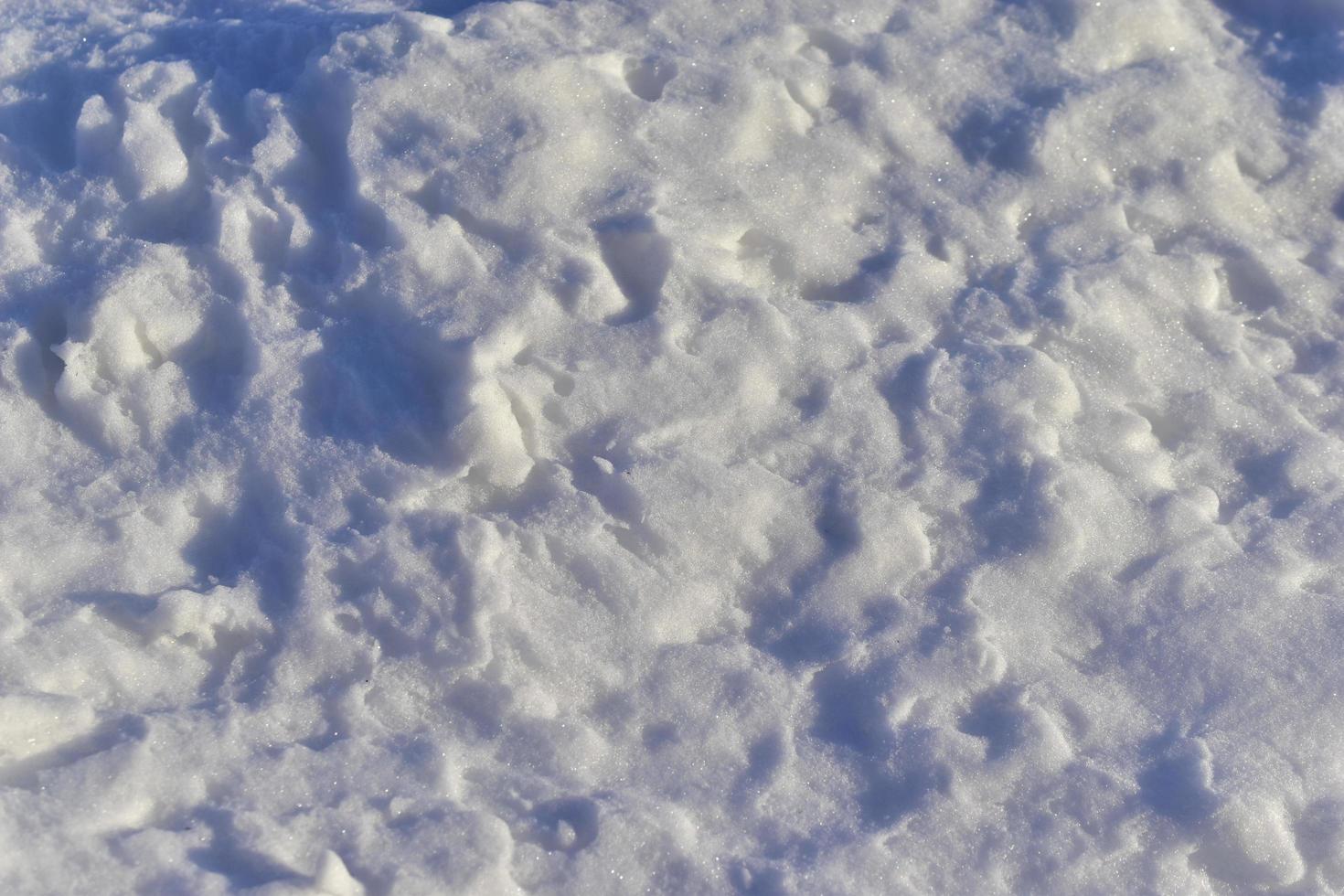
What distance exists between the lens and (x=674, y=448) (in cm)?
216

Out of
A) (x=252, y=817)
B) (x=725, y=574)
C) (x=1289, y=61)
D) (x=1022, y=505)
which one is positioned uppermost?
(x=1289, y=61)

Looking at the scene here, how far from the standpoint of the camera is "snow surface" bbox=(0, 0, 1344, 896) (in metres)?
1.80

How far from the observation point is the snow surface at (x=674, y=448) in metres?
1.80

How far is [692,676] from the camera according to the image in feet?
6.40

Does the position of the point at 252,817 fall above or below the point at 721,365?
below

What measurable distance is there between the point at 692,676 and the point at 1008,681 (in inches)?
22.2

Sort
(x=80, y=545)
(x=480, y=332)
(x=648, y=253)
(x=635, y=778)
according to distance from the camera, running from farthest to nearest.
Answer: (x=648, y=253)
(x=480, y=332)
(x=80, y=545)
(x=635, y=778)

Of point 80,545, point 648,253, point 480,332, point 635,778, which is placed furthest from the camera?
point 648,253

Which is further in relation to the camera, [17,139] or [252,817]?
[17,139]

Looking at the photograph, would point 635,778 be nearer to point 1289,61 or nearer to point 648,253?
point 648,253

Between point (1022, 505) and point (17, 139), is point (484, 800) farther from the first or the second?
point (17, 139)

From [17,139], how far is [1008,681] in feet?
8.28

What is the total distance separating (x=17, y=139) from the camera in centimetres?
261

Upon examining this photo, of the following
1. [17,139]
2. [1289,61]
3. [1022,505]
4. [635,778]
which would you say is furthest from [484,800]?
[1289,61]
